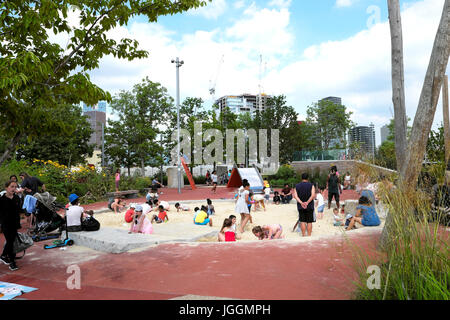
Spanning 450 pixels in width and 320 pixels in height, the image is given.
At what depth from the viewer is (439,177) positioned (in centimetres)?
359

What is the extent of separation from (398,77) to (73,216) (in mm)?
8016

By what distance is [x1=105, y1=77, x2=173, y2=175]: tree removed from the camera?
90.7ft

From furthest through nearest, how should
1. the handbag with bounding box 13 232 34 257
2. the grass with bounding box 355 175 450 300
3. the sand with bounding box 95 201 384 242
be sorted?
the sand with bounding box 95 201 384 242
the handbag with bounding box 13 232 34 257
the grass with bounding box 355 175 450 300

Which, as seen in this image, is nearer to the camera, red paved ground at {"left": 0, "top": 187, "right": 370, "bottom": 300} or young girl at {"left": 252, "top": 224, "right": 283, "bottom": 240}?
red paved ground at {"left": 0, "top": 187, "right": 370, "bottom": 300}

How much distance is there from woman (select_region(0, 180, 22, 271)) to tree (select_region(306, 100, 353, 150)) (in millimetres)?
47350

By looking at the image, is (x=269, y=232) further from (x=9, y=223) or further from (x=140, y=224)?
(x=9, y=223)

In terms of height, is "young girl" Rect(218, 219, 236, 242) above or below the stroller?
below

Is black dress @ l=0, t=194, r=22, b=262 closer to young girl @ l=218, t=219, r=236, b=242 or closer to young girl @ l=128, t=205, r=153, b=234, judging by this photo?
young girl @ l=128, t=205, r=153, b=234

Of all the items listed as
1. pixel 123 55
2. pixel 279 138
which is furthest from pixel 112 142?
pixel 123 55

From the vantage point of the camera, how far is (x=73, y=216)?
776 cm

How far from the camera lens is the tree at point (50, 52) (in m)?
4.80

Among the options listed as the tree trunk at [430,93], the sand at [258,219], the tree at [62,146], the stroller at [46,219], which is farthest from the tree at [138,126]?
the tree trunk at [430,93]

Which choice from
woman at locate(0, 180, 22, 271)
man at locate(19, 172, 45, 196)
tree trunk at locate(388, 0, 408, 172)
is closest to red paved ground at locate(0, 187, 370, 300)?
woman at locate(0, 180, 22, 271)

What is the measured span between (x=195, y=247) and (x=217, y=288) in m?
2.35
